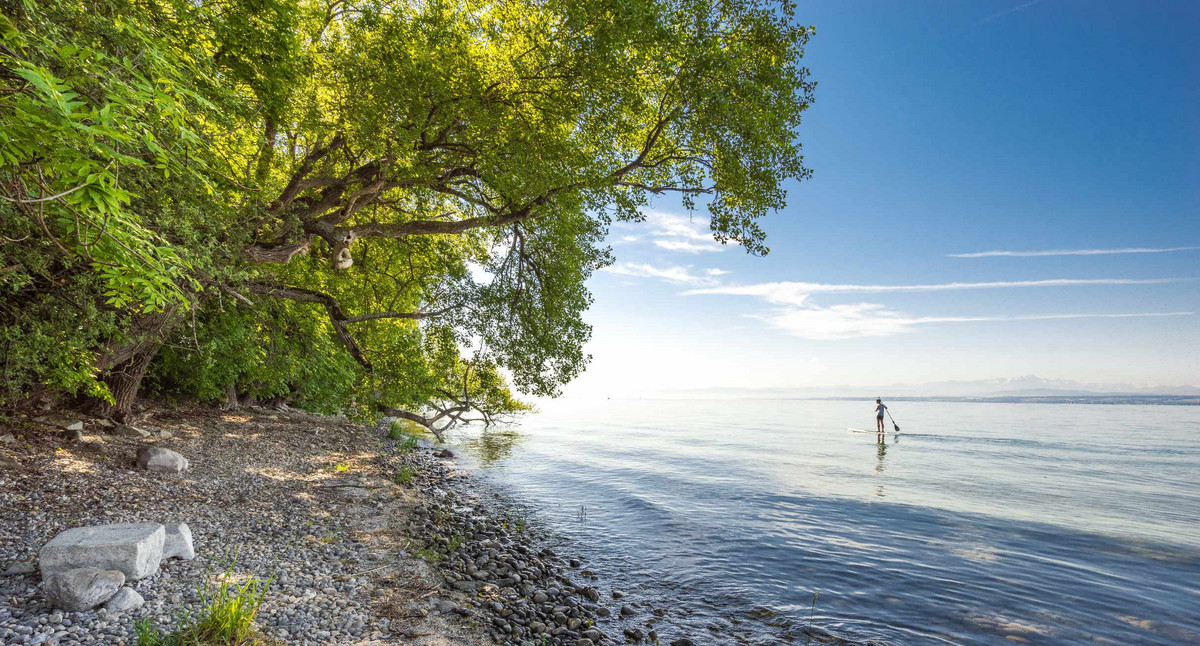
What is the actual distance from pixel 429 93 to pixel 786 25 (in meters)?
8.27

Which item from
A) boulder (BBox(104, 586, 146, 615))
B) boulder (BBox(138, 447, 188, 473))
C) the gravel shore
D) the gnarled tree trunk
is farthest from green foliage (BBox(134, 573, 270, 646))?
the gnarled tree trunk

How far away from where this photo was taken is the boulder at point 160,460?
33.9 feet

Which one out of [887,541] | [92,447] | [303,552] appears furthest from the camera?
[887,541]

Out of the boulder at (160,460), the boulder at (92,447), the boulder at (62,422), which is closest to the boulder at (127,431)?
the boulder at (62,422)

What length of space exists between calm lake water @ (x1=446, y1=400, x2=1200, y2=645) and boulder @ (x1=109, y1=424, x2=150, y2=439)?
10.1 m

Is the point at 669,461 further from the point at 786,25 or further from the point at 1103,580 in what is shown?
the point at 786,25

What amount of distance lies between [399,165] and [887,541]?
1531 centimetres

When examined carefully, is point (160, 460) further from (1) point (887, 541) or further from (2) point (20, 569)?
(1) point (887, 541)

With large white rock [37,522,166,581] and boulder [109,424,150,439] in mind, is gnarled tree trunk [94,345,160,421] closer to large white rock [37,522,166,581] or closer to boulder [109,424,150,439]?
boulder [109,424,150,439]

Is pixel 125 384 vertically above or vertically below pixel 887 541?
above

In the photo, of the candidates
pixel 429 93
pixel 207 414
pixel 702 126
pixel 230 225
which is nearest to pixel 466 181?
pixel 429 93

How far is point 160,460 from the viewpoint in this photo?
34.4ft

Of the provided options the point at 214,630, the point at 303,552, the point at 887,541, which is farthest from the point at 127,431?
the point at 887,541

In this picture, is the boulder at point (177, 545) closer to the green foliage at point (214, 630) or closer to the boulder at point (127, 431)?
the green foliage at point (214, 630)
